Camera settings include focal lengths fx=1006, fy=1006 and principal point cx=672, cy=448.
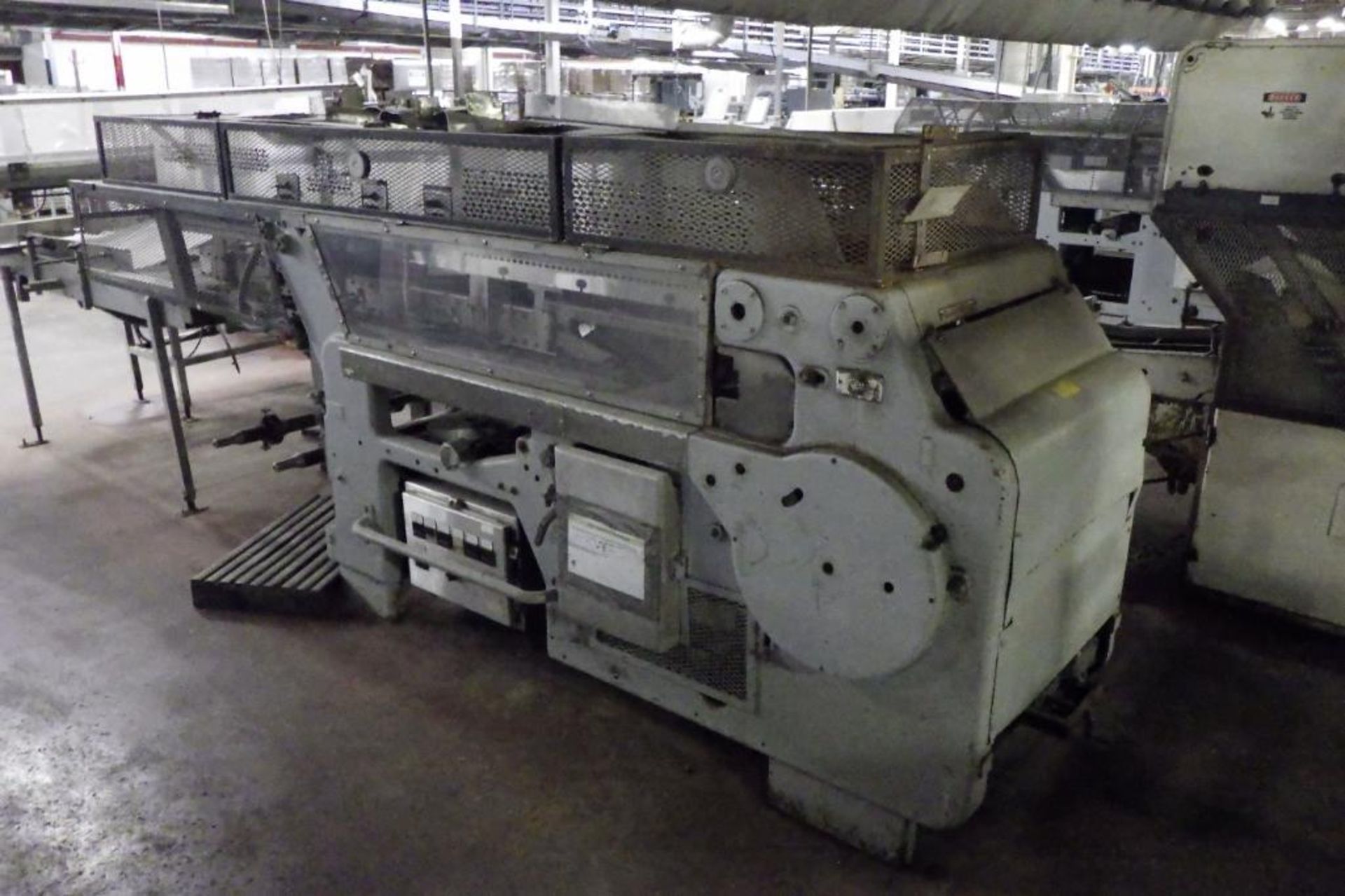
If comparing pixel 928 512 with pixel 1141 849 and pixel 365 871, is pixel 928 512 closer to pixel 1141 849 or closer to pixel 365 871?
pixel 1141 849

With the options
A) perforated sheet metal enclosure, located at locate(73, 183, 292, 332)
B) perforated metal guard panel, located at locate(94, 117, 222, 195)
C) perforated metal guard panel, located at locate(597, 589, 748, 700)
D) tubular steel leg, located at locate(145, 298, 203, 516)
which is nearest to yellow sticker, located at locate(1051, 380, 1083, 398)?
perforated metal guard panel, located at locate(597, 589, 748, 700)

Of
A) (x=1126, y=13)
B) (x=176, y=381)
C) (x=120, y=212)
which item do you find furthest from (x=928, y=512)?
(x=176, y=381)

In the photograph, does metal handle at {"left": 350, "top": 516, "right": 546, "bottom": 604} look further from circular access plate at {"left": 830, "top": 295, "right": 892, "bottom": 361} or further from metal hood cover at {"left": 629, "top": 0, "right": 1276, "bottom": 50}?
metal hood cover at {"left": 629, "top": 0, "right": 1276, "bottom": 50}

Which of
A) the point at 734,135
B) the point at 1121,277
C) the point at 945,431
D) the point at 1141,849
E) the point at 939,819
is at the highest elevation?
the point at 734,135

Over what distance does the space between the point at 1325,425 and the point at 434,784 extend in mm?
2820

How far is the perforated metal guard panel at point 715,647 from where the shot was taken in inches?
93.1

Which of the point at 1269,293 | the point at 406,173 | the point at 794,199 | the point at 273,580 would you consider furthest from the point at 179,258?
the point at 1269,293

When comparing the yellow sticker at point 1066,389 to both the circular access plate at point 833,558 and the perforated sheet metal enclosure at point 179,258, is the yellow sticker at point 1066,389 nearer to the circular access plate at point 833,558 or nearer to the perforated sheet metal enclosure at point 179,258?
the circular access plate at point 833,558

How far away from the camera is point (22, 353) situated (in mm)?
4816

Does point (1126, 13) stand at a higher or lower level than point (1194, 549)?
higher

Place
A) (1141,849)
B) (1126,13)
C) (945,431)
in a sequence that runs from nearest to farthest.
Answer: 1. (945,431)
2. (1141,849)
3. (1126,13)

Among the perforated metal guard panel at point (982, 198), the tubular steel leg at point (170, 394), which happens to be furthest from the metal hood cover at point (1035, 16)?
the tubular steel leg at point (170, 394)

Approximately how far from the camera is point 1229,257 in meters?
3.04

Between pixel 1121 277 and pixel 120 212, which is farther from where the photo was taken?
pixel 1121 277
